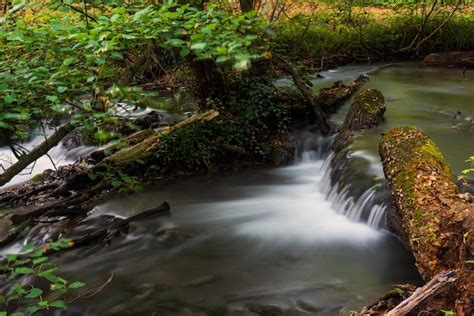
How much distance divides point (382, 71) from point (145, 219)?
926 centimetres

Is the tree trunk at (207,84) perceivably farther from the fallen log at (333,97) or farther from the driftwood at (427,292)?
the driftwood at (427,292)

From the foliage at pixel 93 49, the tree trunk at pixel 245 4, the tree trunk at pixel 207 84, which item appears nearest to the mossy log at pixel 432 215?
the foliage at pixel 93 49

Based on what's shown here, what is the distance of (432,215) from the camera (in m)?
3.66

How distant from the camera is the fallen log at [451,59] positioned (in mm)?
13617

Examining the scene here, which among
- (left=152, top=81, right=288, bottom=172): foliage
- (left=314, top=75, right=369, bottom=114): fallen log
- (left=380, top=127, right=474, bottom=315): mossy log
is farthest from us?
(left=314, top=75, right=369, bottom=114): fallen log

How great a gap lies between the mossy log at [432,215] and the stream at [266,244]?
0.85 meters

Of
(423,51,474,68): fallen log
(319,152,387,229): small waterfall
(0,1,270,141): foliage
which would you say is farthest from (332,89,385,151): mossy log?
(423,51,474,68): fallen log

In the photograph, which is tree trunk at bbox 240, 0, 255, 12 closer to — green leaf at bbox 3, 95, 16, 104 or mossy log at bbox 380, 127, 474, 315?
mossy log at bbox 380, 127, 474, 315

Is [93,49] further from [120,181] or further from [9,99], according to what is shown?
[120,181]

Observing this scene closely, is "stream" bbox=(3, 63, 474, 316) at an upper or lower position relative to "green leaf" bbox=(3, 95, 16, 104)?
lower

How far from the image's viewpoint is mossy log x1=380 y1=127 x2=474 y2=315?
2973 mm


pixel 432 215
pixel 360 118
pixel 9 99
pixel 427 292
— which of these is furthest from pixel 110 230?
pixel 360 118

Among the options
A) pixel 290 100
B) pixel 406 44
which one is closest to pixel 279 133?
pixel 290 100

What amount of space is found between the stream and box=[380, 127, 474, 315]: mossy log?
853mm
